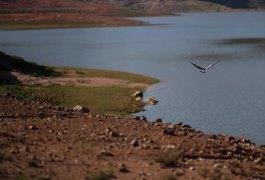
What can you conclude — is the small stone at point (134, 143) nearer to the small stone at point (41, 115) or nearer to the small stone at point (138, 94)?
the small stone at point (41, 115)

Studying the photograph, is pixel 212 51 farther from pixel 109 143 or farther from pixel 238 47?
pixel 109 143

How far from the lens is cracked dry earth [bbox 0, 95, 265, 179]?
1317cm

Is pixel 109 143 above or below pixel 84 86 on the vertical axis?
above

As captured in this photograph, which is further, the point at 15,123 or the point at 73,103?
the point at 73,103

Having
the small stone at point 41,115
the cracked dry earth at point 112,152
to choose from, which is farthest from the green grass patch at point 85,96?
the cracked dry earth at point 112,152

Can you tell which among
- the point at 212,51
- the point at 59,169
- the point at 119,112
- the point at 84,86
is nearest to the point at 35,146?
the point at 59,169

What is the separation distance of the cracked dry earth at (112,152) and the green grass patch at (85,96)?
45.7 ft

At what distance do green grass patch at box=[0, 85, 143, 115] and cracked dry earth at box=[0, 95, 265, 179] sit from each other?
1394 centimetres

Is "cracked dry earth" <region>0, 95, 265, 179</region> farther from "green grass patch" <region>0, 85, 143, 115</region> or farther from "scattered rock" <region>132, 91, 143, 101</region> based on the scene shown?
"scattered rock" <region>132, 91, 143, 101</region>

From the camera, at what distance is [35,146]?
14.5 metres

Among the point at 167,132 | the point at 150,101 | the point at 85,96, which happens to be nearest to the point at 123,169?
the point at 167,132

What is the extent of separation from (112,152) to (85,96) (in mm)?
23067

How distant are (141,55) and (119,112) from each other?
130ft

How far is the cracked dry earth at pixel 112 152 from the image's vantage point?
13.2 m
